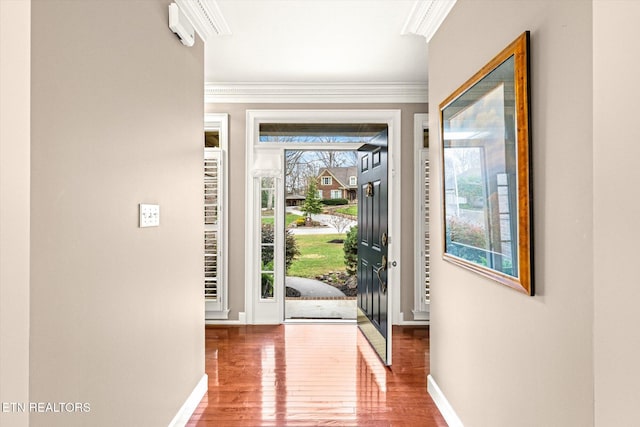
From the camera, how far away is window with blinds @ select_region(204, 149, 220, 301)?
13.7ft

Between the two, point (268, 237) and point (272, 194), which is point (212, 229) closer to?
point (268, 237)

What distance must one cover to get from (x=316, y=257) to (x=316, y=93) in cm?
343

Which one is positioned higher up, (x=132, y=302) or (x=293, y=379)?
(x=132, y=302)

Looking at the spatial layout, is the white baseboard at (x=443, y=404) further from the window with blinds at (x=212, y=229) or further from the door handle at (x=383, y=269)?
the window with blinds at (x=212, y=229)

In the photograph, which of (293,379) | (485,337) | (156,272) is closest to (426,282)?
(293,379)

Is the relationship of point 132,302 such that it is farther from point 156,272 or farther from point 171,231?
point 171,231

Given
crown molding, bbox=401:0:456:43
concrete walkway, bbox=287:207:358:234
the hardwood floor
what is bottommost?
the hardwood floor

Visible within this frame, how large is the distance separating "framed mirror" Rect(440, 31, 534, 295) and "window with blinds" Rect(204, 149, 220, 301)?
2760mm

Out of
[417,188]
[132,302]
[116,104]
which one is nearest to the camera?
[116,104]

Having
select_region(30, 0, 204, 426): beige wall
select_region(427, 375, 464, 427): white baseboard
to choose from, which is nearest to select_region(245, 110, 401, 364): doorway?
select_region(427, 375, 464, 427): white baseboard

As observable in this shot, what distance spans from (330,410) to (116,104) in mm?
2157

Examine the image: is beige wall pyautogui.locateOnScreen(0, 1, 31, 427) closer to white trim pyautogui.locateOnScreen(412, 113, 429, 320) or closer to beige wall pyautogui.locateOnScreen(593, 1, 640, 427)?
beige wall pyautogui.locateOnScreen(593, 1, 640, 427)

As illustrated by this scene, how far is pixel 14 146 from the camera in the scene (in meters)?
1.03

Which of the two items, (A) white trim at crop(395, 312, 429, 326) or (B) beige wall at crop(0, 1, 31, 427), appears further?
(A) white trim at crop(395, 312, 429, 326)
